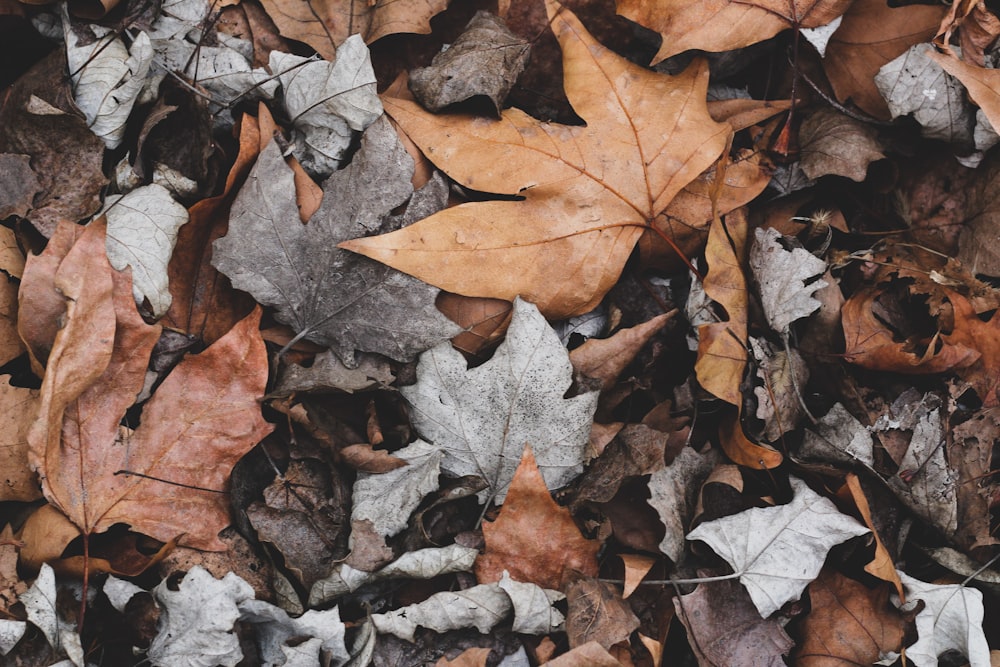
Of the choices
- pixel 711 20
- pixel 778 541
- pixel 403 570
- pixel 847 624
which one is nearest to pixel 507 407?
pixel 403 570

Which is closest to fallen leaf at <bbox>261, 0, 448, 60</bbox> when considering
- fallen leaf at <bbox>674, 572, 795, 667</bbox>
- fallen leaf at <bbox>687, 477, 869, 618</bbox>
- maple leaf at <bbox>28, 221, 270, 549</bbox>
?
maple leaf at <bbox>28, 221, 270, 549</bbox>

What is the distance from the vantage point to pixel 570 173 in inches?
84.0

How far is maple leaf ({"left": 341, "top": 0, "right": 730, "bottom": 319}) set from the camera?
211cm

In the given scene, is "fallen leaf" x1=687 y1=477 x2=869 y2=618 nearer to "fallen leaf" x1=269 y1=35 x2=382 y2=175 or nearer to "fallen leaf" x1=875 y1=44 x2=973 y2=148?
"fallen leaf" x1=875 y1=44 x2=973 y2=148

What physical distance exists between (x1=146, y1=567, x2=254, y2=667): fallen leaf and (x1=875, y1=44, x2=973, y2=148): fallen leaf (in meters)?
2.22

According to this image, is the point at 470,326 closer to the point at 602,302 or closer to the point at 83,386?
the point at 602,302

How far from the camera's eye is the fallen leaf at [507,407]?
2119 millimetres

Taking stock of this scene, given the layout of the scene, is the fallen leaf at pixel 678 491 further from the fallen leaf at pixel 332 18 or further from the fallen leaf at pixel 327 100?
the fallen leaf at pixel 332 18

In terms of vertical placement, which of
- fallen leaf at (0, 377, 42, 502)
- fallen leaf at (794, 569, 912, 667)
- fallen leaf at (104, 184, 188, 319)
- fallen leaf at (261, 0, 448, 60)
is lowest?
fallen leaf at (794, 569, 912, 667)

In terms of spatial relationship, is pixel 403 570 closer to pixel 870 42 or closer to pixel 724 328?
pixel 724 328

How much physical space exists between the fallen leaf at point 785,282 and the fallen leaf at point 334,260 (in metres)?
0.87

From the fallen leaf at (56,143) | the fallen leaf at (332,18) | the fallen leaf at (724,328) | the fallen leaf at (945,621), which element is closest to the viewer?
the fallen leaf at (945,621)

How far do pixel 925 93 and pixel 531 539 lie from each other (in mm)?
1655

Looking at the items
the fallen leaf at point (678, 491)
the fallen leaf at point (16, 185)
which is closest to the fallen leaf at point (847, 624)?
the fallen leaf at point (678, 491)
